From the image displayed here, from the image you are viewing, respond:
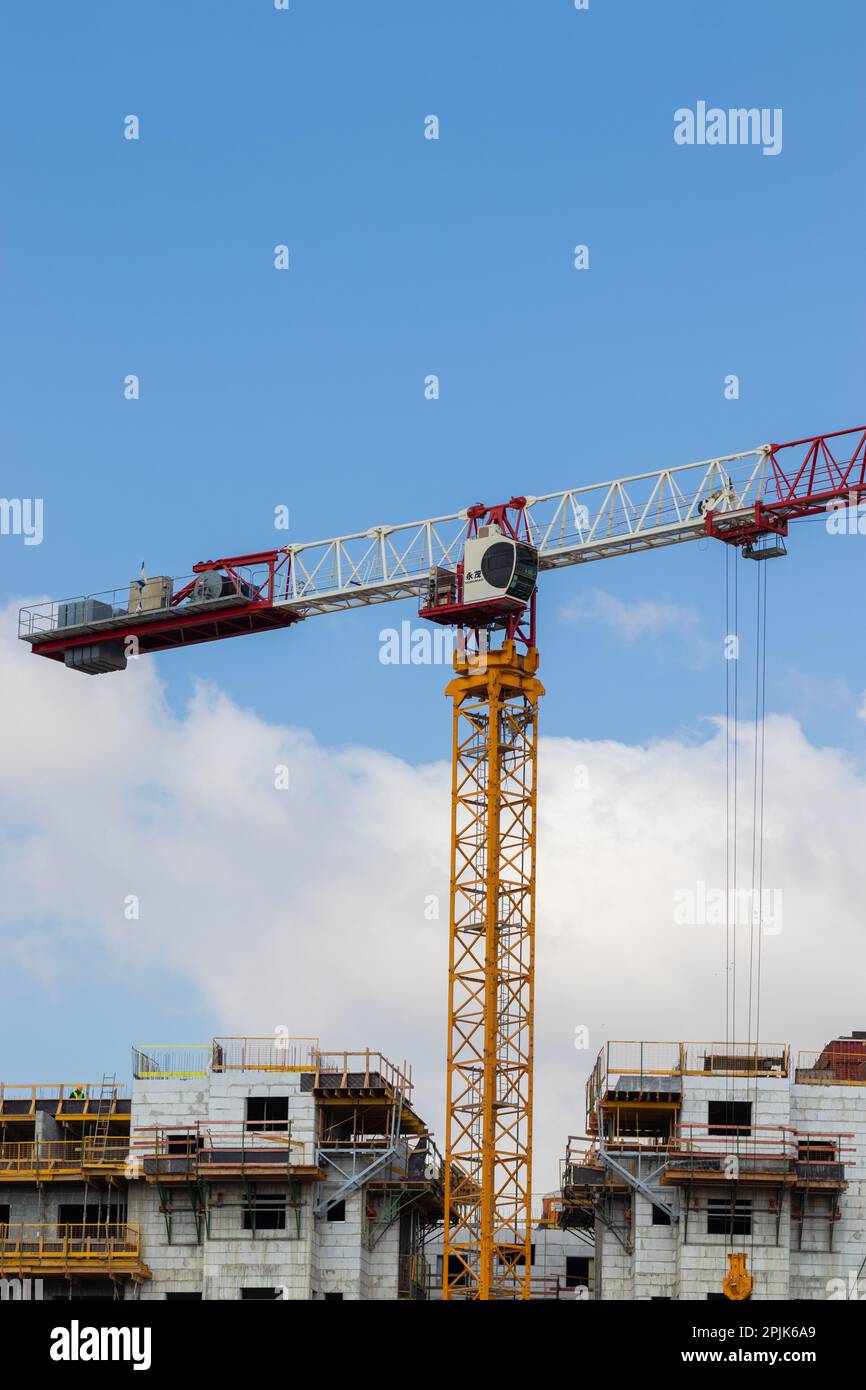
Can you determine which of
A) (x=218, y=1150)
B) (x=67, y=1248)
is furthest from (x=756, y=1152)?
(x=67, y=1248)

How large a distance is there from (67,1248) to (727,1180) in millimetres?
28505

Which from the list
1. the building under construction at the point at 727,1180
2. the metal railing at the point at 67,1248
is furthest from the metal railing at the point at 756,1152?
the metal railing at the point at 67,1248

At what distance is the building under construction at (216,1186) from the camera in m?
101

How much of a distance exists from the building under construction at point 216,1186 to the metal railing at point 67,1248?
2.9 inches

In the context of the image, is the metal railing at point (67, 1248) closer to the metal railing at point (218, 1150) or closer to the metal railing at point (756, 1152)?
the metal railing at point (218, 1150)

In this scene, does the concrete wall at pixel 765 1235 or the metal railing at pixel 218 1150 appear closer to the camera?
the concrete wall at pixel 765 1235

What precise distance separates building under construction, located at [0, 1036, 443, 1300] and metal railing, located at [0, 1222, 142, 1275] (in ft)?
0.24

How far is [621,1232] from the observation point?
105438 millimetres

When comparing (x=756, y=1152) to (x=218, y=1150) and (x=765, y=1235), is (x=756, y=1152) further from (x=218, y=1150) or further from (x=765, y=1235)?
(x=218, y=1150)

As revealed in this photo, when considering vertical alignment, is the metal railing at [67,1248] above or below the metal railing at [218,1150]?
below

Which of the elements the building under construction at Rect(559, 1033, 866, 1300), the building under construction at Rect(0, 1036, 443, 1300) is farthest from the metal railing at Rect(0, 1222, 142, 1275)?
the building under construction at Rect(559, 1033, 866, 1300)

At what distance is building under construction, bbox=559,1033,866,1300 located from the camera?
100 metres
